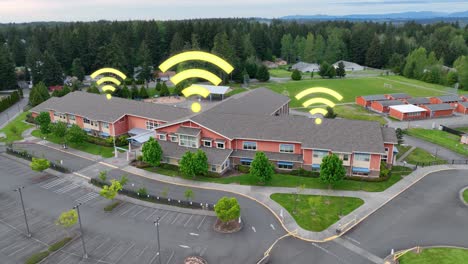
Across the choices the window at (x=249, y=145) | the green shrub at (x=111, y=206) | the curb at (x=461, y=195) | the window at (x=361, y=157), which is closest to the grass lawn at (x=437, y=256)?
the curb at (x=461, y=195)

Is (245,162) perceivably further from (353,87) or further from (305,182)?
(353,87)

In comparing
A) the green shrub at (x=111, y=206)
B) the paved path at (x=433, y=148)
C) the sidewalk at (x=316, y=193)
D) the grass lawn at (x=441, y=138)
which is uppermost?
the green shrub at (x=111, y=206)

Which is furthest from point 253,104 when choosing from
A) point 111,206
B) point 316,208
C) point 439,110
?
point 439,110

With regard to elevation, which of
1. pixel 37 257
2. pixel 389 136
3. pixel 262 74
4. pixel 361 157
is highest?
pixel 262 74

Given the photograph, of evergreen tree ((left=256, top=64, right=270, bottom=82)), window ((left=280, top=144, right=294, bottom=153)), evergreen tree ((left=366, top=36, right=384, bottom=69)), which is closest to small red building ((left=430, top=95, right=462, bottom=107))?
evergreen tree ((left=256, top=64, right=270, bottom=82))

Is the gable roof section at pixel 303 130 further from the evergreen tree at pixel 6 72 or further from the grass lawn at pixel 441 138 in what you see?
the evergreen tree at pixel 6 72

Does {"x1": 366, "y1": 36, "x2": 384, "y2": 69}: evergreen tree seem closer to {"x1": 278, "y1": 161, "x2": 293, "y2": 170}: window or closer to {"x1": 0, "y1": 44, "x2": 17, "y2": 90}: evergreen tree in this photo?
{"x1": 278, "y1": 161, "x2": 293, "y2": 170}: window
